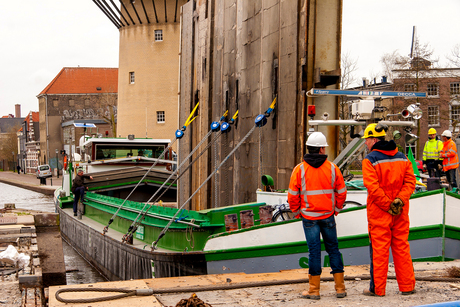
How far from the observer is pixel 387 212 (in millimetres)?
5180

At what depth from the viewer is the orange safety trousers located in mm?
5180

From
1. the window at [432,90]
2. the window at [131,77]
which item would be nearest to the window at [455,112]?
the window at [432,90]

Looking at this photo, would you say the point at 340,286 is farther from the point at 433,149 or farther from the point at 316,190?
the point at 433,149

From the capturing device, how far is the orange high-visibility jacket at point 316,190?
5.40 metres

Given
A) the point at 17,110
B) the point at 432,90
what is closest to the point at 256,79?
the point at 432,90

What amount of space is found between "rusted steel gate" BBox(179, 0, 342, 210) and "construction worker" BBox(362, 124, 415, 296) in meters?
4.14

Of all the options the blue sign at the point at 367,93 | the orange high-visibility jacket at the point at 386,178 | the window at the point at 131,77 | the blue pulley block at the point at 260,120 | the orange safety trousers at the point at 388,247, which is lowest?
the orange safety trousers at the point at 388,247

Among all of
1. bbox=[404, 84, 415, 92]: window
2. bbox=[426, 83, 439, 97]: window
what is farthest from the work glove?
bbox=[426, 83, 439, 97]: window

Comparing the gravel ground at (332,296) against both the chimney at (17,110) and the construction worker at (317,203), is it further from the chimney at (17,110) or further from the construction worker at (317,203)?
the chimney at (17,110)

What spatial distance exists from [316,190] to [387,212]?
75cm

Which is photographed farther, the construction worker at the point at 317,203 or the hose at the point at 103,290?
the construction worker at the point at 317,203

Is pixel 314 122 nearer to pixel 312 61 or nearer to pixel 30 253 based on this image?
pixel 312 61

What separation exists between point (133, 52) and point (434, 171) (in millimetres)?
28350

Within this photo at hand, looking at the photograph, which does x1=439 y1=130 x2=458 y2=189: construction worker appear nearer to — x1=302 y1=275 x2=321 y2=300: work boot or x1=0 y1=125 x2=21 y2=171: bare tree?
x1=302 y1=275 x2=321 y2=300: work boot
